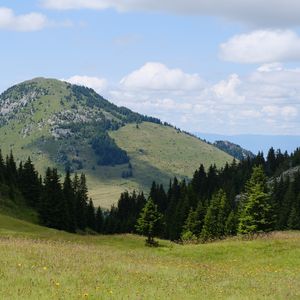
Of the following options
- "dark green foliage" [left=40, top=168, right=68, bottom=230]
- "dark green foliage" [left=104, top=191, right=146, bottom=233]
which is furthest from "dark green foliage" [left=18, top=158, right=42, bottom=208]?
"dark green foliage" [left=104, top=191, right=146, bottom=233]

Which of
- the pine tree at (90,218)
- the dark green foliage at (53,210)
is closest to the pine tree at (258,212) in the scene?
the dark green foliage at (53,210)

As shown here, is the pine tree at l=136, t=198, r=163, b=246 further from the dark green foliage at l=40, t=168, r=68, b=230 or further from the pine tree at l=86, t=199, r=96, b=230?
the pine tree at l=86, t=199, r=96, b=230

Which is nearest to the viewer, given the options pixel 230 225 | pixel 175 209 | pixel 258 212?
pixel 258 212

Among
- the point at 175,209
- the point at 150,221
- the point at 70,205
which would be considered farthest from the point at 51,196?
the point at 175,209

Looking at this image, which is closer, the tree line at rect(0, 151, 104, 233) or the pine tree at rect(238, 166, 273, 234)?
the pine tree at rect(238, 166, 273, 234)

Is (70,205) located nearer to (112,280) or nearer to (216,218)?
(216,218)

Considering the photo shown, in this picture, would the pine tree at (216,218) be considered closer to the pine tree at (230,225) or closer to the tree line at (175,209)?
the tree line at (175,209)

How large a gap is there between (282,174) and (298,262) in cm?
14667

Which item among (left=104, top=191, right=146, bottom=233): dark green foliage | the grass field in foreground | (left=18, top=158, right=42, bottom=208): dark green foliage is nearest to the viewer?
the grass field in foreground

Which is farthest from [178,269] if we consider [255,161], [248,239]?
[255,161]

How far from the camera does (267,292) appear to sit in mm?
17891

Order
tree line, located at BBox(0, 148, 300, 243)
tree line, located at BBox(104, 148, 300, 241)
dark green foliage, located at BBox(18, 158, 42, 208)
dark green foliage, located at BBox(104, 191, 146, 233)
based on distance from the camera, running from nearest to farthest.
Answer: tree line, located at BBox(0, 148, 300, 243) < tree line, located at BBox(104, 148, 300, 241) < dark green foliage, located at BBox(18, 158, 42, 208) < dark green foliage, located at BBox(104, 191, 146, 233)

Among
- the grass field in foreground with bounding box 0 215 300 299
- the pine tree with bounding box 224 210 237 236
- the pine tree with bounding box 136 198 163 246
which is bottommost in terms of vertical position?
the pine tree with bounding box 224 210 237 236

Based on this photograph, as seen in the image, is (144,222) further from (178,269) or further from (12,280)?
(12,280)
